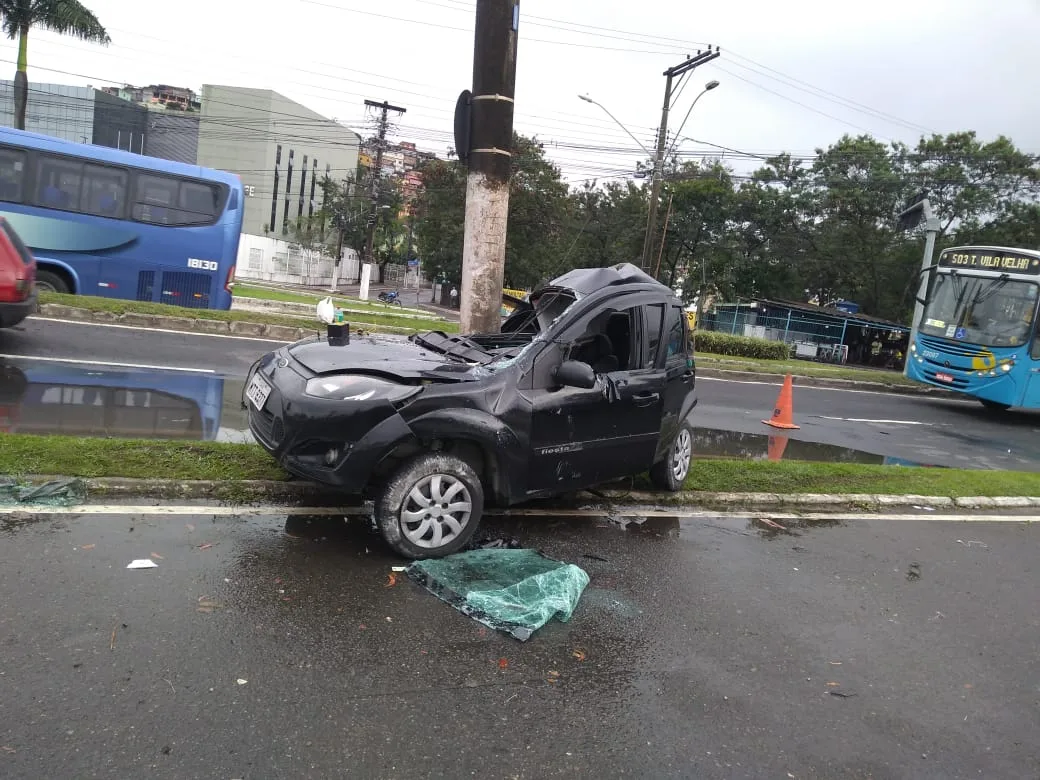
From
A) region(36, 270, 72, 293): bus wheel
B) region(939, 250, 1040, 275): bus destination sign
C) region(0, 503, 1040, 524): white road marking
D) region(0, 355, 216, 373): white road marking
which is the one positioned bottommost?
region(0, 503, 1040, 524): white road marking

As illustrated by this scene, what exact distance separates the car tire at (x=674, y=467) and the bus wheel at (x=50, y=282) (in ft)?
41.7

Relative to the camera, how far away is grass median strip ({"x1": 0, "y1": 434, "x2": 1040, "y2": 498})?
5.16m

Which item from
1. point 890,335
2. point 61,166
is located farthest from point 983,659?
point 890,335

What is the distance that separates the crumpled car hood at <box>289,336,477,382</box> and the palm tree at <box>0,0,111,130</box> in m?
26.5

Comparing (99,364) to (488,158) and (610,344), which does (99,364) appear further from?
(610,344)

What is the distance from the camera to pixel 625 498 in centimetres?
629

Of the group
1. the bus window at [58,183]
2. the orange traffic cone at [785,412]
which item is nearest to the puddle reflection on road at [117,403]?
the bus window at [58,183]

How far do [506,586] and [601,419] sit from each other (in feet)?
5.12

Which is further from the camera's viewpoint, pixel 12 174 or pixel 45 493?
pixel 12 174

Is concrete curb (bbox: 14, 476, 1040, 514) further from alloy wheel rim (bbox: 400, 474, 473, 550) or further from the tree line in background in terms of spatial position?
the tree line in background

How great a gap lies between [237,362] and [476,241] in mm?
5728

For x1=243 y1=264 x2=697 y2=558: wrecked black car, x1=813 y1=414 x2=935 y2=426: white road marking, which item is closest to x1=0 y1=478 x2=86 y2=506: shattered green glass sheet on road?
x1=243 y1=264 x2=697 y2=558: wrecked black car

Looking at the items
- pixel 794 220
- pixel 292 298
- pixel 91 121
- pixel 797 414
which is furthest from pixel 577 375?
pixel 91 121

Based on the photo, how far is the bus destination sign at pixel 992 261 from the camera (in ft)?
50.8
